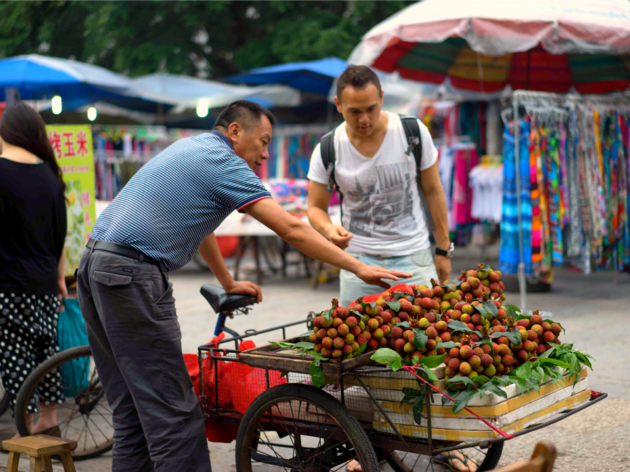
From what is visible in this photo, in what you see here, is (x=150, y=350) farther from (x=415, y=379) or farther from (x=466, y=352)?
(x=466, y=352)

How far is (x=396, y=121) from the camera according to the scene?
382 centimetres

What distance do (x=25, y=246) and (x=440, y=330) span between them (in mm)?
2684

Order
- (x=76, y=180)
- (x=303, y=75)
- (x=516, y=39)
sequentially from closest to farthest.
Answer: (x=76, y=180), (x=516, y=39), (x=303, y=75)

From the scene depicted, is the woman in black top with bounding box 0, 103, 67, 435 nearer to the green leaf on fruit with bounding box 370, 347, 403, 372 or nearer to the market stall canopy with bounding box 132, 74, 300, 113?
the green leaf on fruit with bounding box 370, 347, 403, 372

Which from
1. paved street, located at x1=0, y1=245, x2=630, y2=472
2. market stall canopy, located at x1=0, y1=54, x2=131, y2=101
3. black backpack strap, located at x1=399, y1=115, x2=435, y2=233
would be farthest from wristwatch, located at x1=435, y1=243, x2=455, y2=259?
market stall canopy, located at x1=0, y1=54, x2=131, y2=101

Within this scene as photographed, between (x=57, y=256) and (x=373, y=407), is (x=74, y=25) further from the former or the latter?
(x=373, y=407)

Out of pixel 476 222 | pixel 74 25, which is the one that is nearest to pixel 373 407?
pixel 476 222

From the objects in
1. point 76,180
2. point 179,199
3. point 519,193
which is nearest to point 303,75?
point 519,193

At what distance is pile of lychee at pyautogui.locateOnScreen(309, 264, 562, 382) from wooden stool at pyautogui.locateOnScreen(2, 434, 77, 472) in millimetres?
1483

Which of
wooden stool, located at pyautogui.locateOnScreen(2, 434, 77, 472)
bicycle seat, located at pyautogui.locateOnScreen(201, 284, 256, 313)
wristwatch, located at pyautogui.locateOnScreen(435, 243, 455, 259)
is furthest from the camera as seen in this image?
wristwatch, located at pyautogui.locateOnScreen(435, 243, 455, 259)

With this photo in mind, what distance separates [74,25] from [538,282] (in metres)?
16.5

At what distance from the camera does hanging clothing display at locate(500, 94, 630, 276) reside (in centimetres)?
738

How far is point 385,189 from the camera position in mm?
3805

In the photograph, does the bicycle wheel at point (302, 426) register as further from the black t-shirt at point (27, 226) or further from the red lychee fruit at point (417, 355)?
the black t-shirt at point (27, 226)
